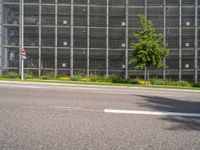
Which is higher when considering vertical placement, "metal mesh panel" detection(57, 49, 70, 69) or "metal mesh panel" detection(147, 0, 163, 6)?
"metal mesh panel" detection(147, 0, 163, 6)

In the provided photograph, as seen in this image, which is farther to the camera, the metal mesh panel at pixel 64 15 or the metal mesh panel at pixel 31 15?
the metal mesh panel at pixel 31 15

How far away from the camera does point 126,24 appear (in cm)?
3397

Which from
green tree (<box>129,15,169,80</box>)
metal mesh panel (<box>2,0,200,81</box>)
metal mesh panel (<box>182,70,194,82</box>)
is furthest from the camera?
metal mesh panel (<box>2,0,200,81</box>)

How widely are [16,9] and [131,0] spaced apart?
61.3ft

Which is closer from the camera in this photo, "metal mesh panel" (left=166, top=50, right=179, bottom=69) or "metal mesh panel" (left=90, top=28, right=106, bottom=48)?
"metal mesh panel" (left=166, top=50, right=179, bottom=69)

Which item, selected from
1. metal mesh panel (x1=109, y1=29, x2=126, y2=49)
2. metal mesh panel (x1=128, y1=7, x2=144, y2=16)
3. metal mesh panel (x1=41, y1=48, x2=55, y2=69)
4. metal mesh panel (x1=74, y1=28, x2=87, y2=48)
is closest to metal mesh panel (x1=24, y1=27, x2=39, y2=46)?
metal mesh panel (x1=41, y1=48, x2=55, y2=69)

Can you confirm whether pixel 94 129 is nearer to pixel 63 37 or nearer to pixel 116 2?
pixel 63 37

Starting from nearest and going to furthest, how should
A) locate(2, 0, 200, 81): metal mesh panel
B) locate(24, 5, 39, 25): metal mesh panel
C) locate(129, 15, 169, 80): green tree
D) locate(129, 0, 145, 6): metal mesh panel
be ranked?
locate(129, 15, 169, 80): green tree < locate(2, 0, 200, 81): metal mesh panel < locate(129, 0, 145, 6): metal mesh panel < locate(24, 5, 39, 25): metal mesh panel

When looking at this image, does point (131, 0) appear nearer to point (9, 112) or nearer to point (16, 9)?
point (16, 9)

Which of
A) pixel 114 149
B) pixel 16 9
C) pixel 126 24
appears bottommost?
pixel 114 149

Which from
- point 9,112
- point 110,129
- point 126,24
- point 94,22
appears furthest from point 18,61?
point 110,129

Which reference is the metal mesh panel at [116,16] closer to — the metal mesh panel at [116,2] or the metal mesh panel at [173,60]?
the metal mesh panel at [116,2]

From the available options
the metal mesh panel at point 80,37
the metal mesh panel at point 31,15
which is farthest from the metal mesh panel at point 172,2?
the metal mesh panel at point 31,15

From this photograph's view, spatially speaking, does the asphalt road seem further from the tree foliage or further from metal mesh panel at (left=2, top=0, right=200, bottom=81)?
metal mesh panel at (left=2, top=0, right=200, bottom=81)
